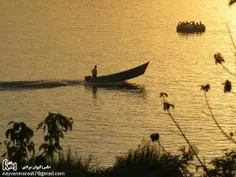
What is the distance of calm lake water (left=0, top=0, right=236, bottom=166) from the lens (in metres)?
34.4

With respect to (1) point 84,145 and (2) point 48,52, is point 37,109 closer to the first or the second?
(1) point 84,145

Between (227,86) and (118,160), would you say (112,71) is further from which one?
(227,86)

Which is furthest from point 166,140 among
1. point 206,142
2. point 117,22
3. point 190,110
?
point 117,22

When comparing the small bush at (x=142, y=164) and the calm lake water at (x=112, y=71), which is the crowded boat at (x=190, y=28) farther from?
the small bush at (x=142, y=164)

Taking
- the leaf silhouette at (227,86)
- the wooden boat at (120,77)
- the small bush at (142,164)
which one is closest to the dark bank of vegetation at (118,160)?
the small bush at (142,164)

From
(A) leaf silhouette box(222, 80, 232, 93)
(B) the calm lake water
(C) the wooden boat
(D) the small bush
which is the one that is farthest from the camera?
(C) the wooden boat

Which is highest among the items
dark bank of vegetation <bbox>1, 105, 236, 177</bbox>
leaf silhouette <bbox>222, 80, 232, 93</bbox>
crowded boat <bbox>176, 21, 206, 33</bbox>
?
crowded boat <bbox>176, 21, 206, 33</bbox>

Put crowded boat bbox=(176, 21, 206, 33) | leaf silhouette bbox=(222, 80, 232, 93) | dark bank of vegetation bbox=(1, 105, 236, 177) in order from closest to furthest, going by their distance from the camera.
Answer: leaf silhouette bbox=(222, 80, 232, 93) → dark bank of vegetation bbox=(1, 105, 236, 177) → crowded boat bbox=(176, 21, 206, 33)

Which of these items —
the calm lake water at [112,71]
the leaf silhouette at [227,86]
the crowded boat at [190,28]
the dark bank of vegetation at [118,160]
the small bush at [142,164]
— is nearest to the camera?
the leaf silhouette at [227,86]

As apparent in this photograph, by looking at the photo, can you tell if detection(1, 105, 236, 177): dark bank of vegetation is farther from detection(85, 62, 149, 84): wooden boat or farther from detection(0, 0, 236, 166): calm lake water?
detection(85, 62, 149, 84): wooden boat

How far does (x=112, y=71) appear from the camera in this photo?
54.4m

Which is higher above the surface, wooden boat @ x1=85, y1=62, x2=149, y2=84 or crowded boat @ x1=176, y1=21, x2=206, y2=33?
crowded boat @ x1=176, y1=21, x2=206, y2=33

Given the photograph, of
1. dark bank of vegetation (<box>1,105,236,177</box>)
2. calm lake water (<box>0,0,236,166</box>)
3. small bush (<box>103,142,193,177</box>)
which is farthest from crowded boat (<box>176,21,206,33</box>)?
dark bank of vegetation (<box>1,105,236,177</box>)

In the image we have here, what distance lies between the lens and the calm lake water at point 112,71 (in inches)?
1356
